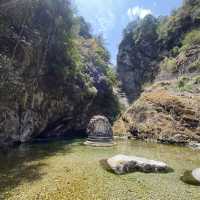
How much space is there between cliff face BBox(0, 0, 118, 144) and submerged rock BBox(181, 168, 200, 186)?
548 inches

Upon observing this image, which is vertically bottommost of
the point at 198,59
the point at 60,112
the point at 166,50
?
the point at 60,112

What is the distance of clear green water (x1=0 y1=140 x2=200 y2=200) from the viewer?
13812mm

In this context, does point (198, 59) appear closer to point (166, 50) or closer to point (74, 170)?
point (166, 50)

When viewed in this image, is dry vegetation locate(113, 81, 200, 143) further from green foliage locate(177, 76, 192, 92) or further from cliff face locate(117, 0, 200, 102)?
cliff face locate(117, 0, 200, 102)

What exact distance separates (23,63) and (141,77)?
58.0m

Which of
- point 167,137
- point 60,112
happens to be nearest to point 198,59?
point 167,137

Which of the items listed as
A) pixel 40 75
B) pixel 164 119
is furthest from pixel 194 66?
pixel 40 75

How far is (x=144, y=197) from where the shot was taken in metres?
13.7

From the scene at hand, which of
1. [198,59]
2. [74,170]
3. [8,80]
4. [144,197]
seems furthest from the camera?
[198,59]

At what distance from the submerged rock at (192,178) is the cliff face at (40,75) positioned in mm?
13925

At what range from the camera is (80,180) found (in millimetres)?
16109

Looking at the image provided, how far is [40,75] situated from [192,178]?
19.6 meters

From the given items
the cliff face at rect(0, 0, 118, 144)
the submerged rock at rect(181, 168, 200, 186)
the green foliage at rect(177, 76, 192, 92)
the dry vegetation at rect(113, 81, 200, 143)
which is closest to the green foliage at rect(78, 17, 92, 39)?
the cliff face at rect(0, 0, 118, 144)

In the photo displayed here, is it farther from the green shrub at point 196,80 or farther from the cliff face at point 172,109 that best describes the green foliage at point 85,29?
the green shrub at point 196,80
